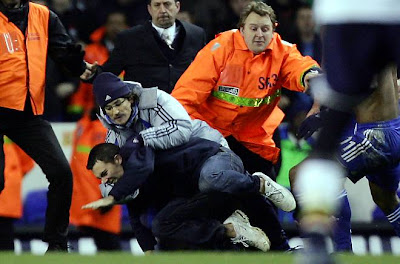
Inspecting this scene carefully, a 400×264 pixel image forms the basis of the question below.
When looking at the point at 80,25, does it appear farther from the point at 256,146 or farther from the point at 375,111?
the point at 375,111

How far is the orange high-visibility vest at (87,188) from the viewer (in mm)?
10000

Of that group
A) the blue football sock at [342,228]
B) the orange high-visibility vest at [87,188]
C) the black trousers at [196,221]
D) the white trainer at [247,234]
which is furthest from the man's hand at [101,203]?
the orange high-visibility vest at [87,188]

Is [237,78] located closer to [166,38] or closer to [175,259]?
[166,38]

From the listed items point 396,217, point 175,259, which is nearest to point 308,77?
point 396,217

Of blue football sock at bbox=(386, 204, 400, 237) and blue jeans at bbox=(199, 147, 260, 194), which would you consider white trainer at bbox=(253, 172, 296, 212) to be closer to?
blue jeans at bbox=(199, 147, 260, 194)

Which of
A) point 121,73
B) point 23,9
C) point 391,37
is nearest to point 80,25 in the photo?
point 121,73

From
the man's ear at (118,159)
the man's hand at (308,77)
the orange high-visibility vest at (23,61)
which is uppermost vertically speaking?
the orange high-visibility vest at (23,61)

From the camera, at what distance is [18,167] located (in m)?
9.96

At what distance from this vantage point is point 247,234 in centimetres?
811

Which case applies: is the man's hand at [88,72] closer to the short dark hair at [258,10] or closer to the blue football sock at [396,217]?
the short dark hair at [258,10]

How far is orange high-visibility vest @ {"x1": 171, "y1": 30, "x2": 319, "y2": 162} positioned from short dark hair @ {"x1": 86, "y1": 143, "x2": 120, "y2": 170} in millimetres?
732

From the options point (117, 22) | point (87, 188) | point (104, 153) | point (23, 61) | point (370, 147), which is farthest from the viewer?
point (117, 22)

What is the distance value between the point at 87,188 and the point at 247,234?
231cm

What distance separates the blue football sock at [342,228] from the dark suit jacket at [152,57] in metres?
1.89
